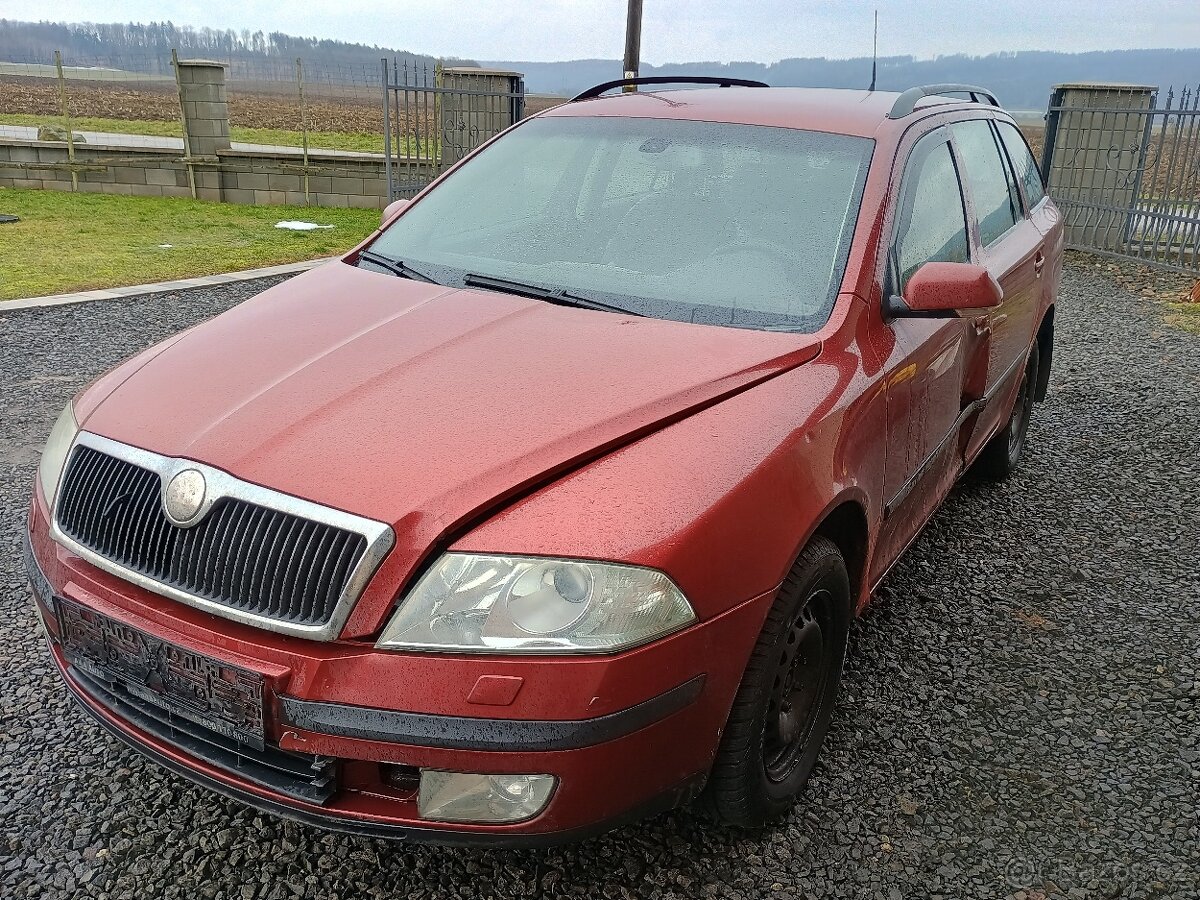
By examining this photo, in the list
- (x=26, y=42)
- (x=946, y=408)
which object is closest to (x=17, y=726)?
(x=946, y=408)

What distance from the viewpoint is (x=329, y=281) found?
9.90 ft

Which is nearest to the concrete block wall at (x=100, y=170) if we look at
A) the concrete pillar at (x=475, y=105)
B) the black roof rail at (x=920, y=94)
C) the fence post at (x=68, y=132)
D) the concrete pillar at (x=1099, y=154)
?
the fence post at (x=68, y=132)

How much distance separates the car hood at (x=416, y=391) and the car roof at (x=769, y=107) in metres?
0.98

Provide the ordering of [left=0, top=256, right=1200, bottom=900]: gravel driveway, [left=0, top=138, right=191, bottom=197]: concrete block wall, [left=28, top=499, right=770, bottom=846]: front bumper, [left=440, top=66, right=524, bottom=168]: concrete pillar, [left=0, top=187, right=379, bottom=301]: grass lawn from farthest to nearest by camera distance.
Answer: [left=0, top=138, right=191, bottom=197]: concrete block wall
[left=440, top=66, right=524, bottom=168]: concrete pillar
[left=0, top=187, right=379, bottom=301]: grass lawn
[left=0, top=256, right=1200, bottom=900]: gravel driveway
[left=28, top=499, right=770, bottom=846]: front bumper

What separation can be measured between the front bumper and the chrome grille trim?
0.12 ft

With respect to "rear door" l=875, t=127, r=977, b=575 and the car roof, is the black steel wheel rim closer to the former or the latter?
"rear door" l=875, t=127, r=977, b=575

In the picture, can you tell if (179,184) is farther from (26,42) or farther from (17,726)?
(26,42)

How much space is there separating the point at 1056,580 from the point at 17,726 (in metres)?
3.62

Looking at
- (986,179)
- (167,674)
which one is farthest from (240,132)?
(167,674)

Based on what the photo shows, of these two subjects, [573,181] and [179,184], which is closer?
[573,181]

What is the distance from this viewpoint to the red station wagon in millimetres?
1804

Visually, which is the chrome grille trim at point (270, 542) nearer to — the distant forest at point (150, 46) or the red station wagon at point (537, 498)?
the red station wagon at point (537, 498)

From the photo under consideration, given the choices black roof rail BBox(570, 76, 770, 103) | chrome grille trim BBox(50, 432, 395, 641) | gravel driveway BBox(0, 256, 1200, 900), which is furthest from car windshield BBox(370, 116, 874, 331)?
gravel driveway BBox(0, 256, 1200, 900)

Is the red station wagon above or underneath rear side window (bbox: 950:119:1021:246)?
underneath
